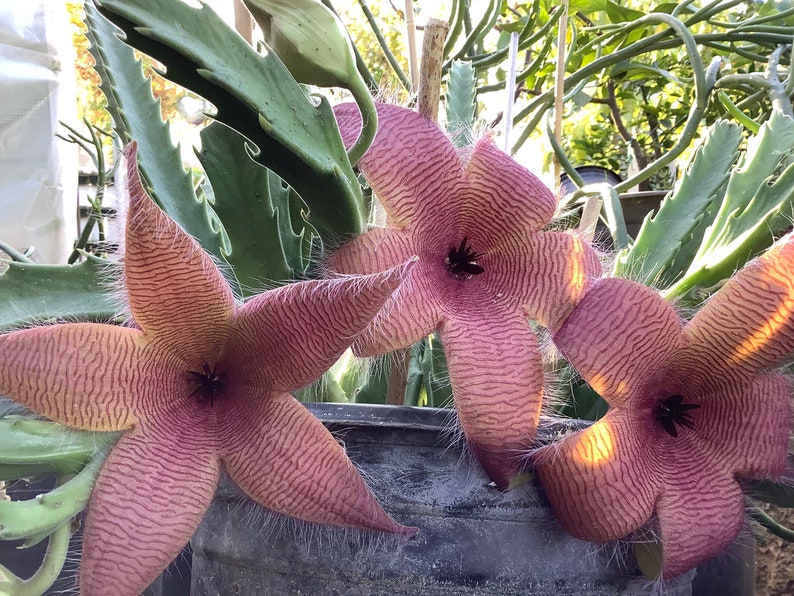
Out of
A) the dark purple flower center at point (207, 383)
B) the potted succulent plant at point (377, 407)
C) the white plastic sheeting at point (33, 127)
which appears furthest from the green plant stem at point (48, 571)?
the white plastic sheeting at point (33, 127)

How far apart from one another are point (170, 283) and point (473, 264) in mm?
200

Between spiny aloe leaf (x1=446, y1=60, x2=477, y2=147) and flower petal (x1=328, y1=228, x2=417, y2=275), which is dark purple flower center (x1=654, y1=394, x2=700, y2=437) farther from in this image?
spiny aloe leaf (x1=446, y1=60, x2=477, y2=147)

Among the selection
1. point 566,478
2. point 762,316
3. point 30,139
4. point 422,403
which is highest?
point 762,316

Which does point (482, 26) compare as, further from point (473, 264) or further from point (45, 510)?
point (45, 510)

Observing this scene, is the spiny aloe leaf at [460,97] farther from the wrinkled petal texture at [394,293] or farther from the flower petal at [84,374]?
the flower petal at [84,374]

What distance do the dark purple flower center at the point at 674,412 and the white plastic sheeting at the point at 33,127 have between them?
2570mm

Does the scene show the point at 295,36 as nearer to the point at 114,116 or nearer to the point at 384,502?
the point at 384,502

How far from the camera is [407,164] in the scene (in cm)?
44

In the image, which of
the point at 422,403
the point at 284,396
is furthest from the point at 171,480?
the point at 422,403

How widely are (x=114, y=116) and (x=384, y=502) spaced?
0.54 meters

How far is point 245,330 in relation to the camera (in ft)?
1.28

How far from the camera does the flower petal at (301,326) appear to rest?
334mm

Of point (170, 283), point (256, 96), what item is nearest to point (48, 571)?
point (170, 283)

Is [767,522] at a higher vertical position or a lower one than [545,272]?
lower
